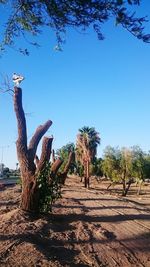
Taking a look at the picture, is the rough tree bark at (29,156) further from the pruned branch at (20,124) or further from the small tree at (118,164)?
the small tree at (118,164)

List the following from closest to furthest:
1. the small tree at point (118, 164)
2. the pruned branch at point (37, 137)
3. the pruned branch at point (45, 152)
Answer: the pruned branch at point (45, 152) → the pruned branch at point (37, 137) → the small tree at point (118, 164)

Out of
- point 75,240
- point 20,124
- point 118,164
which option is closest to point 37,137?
point 20,124

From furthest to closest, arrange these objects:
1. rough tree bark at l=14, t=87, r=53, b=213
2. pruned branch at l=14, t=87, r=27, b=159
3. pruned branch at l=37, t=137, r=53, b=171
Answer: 1. pruned branch at l=14, t=87, r=27, b=159
2. pruned branch at l=37, t=137, r=53, b=171
3. rough tree bark at l=14, t=87, r=53, b=213

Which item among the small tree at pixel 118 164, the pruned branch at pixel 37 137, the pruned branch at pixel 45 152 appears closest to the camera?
the pruned branch at pixel 45 152

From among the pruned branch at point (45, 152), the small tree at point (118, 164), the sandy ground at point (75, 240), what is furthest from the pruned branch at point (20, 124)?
the small tree at point (118, 164)

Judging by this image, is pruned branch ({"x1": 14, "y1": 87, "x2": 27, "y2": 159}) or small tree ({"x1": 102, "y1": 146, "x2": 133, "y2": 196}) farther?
small tree ({"x1": 102, "y1": 146, "x2": 133, "y2": 196})

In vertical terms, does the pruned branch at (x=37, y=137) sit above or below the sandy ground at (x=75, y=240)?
above

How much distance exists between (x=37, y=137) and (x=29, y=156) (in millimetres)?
1075

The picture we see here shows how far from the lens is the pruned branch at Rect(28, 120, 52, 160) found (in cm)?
1806

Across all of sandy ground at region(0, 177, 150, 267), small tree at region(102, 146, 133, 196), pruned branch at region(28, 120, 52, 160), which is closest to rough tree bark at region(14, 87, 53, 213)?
pruned branch at region(28, 120, 52, 160)

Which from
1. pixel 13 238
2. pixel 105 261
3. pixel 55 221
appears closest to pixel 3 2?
pixel 13 238

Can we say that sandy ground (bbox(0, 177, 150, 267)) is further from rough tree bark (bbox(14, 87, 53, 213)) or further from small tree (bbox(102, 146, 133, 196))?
small tree (bbox(102, 146, 133, 196))

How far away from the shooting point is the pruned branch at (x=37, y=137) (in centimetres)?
1806

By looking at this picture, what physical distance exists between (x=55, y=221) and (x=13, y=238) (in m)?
4.04
